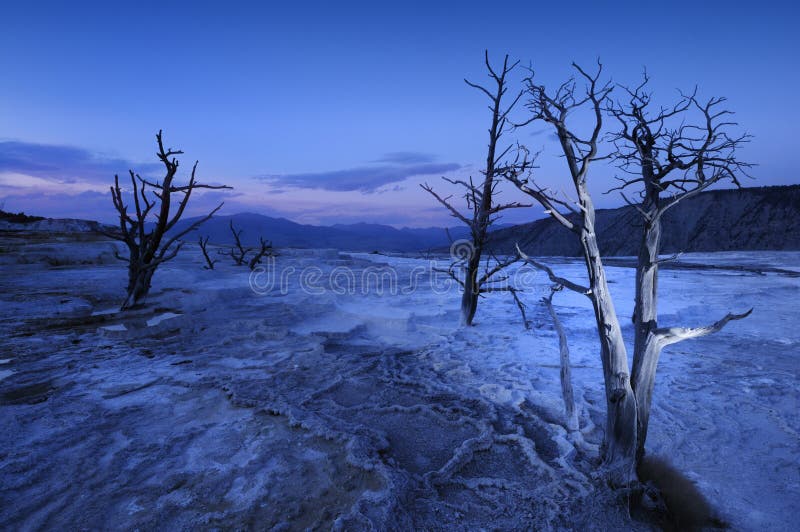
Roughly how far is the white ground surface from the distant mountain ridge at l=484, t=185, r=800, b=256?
111ft

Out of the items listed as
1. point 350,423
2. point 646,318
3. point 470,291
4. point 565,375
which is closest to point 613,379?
point 646,318

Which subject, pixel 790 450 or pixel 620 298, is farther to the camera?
pixel 620 298

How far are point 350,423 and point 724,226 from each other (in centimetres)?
5265

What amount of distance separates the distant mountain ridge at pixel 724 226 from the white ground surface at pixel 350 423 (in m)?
33.7

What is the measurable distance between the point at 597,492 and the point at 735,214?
5323 cm

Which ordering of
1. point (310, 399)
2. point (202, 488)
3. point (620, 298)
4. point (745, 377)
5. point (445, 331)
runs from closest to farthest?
point (202, 488), point (310, 399), point (745, 377), point (445, 331), point (620, 298)

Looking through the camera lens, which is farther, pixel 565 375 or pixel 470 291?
pixel 470 291

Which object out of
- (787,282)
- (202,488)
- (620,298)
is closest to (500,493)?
(202,488)

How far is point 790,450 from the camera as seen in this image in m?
3.63

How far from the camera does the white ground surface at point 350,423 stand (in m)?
2.81

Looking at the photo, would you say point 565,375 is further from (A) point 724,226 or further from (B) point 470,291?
(A) point 724,226

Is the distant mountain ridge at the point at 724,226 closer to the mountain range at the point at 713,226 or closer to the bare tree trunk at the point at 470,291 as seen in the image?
the mountain range at the point at 713,226

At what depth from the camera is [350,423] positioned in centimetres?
405

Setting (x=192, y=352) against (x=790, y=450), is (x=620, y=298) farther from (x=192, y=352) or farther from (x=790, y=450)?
(x=192, y=352)
